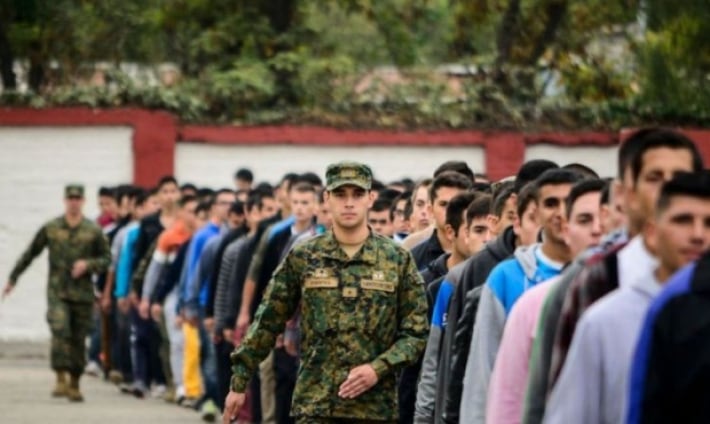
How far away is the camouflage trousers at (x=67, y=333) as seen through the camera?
938 inches

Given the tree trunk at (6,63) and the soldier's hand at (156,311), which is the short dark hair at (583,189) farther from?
the tree trunk at (6,63)

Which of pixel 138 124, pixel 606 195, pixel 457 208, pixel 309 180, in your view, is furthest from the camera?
pixel 138 124

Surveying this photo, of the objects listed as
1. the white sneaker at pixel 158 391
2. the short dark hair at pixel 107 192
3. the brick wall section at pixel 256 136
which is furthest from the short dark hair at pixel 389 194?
the brick wall section at pixel 256 136

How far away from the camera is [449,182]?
14289mm

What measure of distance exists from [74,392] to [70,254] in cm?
148

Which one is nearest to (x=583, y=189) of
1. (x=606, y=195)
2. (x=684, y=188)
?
(x=606, y=195)

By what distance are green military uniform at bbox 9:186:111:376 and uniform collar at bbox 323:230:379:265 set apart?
1233 cm

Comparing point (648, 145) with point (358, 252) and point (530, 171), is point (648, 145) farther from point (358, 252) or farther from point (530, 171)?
point (358, 252)

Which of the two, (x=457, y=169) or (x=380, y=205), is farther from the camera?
(x=380, y=205)

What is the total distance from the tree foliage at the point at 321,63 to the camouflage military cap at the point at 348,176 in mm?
18329

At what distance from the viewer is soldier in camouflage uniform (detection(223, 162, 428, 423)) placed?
1162 centimetres

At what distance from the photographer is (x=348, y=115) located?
109 ft

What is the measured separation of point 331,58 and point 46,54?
467cm

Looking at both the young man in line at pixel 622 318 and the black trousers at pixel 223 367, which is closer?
the young man in line at pixel 622 318
